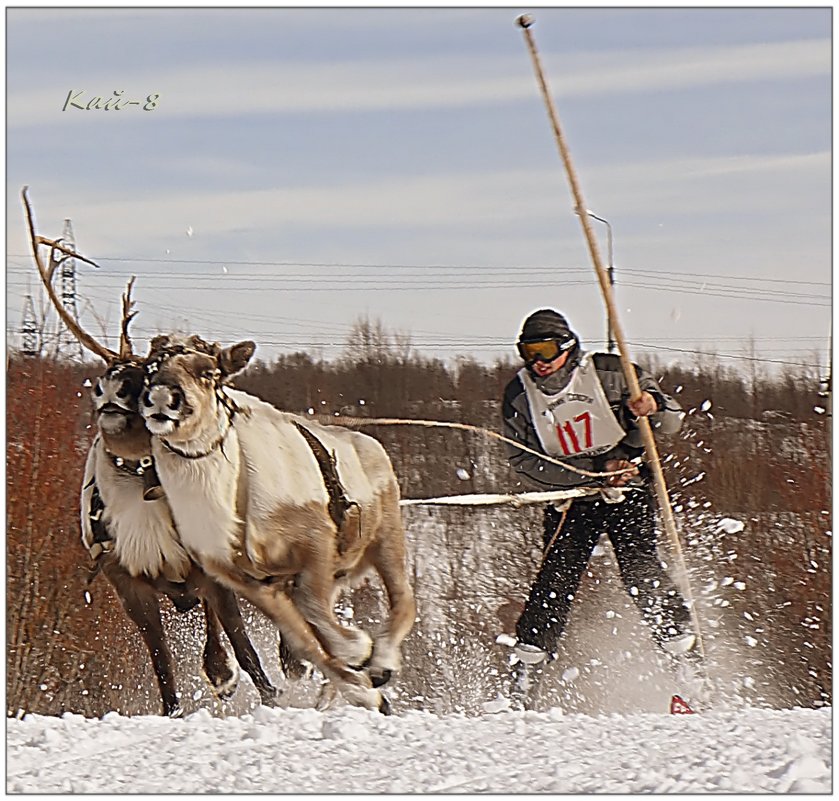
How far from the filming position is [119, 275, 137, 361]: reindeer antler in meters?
3.79

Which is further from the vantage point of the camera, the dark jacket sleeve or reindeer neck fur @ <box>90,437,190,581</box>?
the dark jacket sleeve

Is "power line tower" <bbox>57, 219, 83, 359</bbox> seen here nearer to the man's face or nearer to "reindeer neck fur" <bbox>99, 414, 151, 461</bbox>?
"reindeer neck fur" <bbox>99, 414, 151, 461</bbox>

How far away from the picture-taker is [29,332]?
12.8 feet

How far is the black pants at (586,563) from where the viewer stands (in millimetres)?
3943

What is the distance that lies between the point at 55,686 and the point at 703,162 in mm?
2658

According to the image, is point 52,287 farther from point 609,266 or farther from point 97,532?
point 609,266

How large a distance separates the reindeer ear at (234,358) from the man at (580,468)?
0.81 meters

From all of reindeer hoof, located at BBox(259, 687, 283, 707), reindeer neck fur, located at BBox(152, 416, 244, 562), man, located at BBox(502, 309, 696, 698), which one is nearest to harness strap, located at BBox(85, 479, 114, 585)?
reindeer neck fur, located at BBox(152, 416, 244, 562)

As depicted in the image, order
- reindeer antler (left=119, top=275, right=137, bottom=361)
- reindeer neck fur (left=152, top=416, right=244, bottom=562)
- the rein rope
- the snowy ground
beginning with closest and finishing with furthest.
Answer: the snowy ground → reindeer neck fur (left=152, top=416, right=244, bottom=562) → reindeer antler (left=119, top=275, right=137, bottom=361) → the rein rope

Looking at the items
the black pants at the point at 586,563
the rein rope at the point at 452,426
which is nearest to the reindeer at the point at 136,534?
the rein rope at the point at 452,426

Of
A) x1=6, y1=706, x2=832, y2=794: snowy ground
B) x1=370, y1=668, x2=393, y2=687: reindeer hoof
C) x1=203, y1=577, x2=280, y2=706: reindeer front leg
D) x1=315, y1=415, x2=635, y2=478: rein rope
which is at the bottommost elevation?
x1=6, y1=706, x2=832, y2=794: snowy ground

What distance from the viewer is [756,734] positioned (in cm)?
353

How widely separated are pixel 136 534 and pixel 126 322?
642 mm

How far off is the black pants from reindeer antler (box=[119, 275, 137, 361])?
139cm
